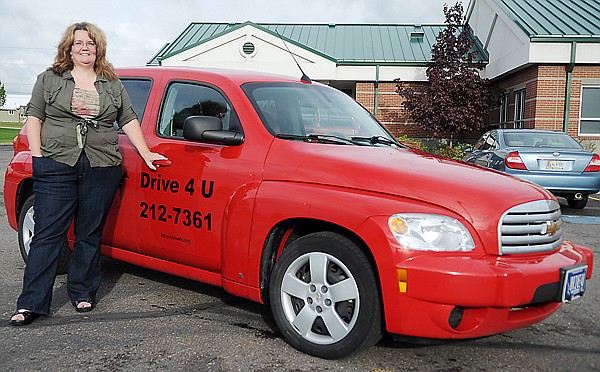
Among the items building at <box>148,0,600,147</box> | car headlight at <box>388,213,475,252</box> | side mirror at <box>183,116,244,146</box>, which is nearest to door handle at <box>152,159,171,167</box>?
side mirror at <box>183,116,244,146</box>

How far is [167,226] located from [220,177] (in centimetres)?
59

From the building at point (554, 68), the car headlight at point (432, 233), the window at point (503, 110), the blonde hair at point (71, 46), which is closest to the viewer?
the car headlight at point (432, 233)

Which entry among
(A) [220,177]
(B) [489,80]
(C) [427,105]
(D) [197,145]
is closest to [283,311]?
(A) [220,177]

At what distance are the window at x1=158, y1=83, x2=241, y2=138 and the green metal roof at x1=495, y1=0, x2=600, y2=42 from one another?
1608 centimetres

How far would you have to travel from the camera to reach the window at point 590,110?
19047mm

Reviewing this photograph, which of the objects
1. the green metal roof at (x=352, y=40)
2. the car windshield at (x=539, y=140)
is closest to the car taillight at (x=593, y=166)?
the car windshield at (x=539, y=140)

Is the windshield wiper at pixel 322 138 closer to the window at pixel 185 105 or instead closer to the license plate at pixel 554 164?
the window at pixel 185 105

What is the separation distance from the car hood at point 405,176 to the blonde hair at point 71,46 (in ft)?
4.33

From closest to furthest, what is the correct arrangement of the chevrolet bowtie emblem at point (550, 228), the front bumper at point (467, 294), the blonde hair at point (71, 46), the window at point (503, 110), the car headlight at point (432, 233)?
the front bumper at point (467, 294)
the car headlight at point (432, 233)
the chevrolet bowtie emblem at point (550, 228)
the blonde hair at point (71, 46)
the window at point (503, 110)

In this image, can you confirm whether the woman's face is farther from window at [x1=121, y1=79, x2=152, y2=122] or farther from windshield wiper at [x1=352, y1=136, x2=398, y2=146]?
windshield wiper at [x1=352, y1=136, x2=398, y2=146]

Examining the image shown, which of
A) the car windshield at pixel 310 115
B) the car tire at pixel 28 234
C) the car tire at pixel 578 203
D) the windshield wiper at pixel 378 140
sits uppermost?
the car windshield at pixel 310 115

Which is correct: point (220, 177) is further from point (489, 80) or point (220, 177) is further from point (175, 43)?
point (175, 43)

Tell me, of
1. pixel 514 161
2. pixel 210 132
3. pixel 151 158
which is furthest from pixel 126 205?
pixel 514 161

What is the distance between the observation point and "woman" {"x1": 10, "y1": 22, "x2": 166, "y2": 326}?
13.0 ft
